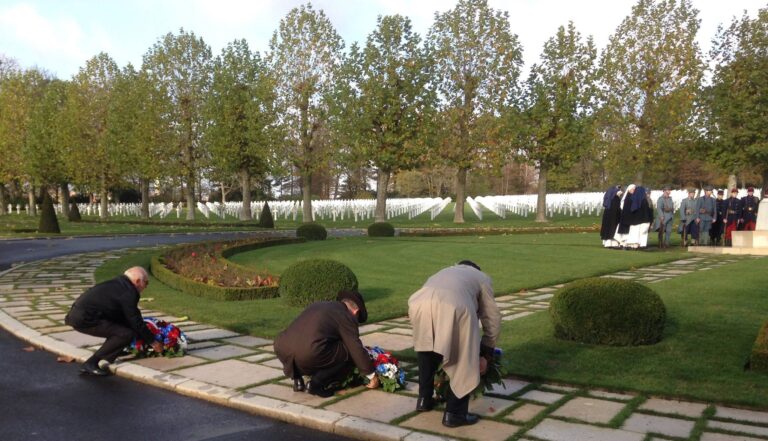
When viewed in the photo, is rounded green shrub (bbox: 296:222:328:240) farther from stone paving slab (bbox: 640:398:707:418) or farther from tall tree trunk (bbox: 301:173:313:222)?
stone paving slab (bbox: 640:398:707:418)

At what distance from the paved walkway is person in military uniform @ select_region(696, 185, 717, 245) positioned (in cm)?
1371

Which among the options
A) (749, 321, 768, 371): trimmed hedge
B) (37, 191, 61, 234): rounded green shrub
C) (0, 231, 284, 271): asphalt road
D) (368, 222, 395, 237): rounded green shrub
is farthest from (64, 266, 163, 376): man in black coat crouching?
(37, 191, 61, 234): rounded green shrub

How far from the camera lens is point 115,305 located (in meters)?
6.24

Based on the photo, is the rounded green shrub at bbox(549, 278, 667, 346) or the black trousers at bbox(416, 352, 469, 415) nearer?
the black trousers at bbox(416, 352, 469, 415)

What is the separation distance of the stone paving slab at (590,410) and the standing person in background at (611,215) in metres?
13.4

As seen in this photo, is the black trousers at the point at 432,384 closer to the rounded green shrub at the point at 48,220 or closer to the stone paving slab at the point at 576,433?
the stone paving slab at the point at 576,433

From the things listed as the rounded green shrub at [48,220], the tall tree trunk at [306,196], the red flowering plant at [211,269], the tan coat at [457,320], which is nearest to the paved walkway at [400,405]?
the tan coat at [457,320]

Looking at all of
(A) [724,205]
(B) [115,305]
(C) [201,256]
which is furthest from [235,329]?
(A) [724,205]

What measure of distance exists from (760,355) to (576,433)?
2537 mm

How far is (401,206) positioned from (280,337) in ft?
149

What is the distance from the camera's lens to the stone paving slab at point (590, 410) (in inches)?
181

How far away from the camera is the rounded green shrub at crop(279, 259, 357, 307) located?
30.0 ft

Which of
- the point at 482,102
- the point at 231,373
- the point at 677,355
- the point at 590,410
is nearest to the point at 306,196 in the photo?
the point at 482,102

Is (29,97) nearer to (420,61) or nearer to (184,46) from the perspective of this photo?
(184,46)
